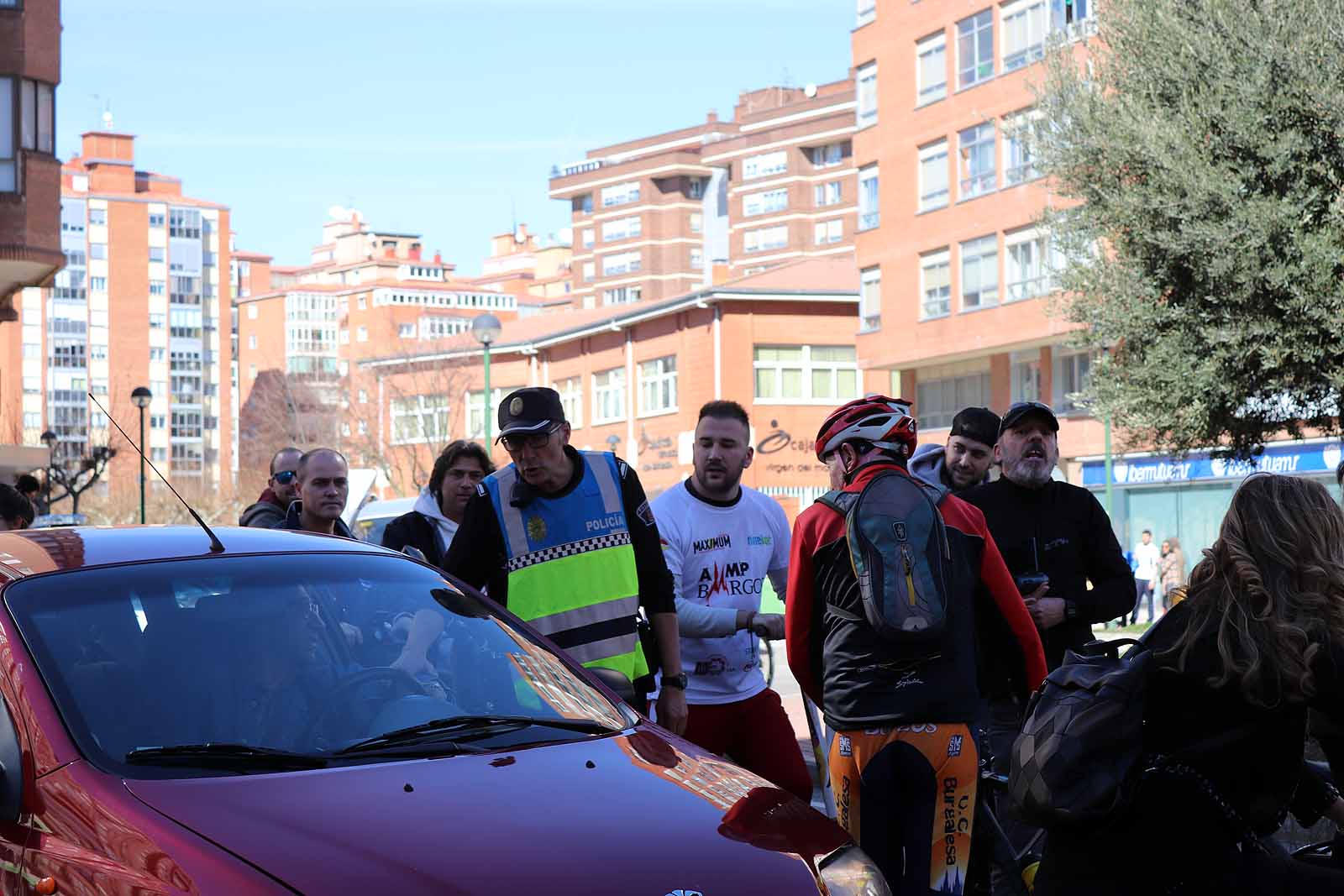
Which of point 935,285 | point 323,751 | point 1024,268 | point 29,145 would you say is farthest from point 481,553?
point 935,285

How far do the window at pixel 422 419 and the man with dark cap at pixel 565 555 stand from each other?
6473 cm

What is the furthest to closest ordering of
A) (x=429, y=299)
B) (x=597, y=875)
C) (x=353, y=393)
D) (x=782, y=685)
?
(x=429, y=299), (x=353, y=393), (x=782, y=685), (x=597, y=875)

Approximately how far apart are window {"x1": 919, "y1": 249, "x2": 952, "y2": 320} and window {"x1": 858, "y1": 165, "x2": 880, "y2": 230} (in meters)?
3.36

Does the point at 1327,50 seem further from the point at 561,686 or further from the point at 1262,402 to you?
the point at 561,686

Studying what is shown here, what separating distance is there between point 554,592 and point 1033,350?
39.6 m

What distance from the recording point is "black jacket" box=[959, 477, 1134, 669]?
21.7ft

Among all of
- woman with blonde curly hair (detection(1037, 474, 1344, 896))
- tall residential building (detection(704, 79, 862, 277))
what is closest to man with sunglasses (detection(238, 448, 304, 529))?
woman with blonde curly hair (detection(1037, 474, 1344, 896))

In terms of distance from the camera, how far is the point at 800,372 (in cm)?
5628

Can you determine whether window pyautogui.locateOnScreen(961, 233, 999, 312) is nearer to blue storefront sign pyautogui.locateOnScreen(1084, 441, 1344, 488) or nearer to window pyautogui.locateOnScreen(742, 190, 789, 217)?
blue storefront sign pyautogui.locateOnScreen(1084, 441, 1344, 488)

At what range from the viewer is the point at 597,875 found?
334 centimetres

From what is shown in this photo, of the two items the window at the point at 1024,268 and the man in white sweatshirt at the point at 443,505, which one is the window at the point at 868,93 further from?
the man in white sweatshirt at the point at 443,505

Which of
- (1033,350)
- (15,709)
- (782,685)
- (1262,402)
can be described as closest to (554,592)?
(15,709)

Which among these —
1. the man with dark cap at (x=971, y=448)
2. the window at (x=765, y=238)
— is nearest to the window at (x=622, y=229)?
the window at (x=765, y=238)

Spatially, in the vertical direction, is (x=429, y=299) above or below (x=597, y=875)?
above
